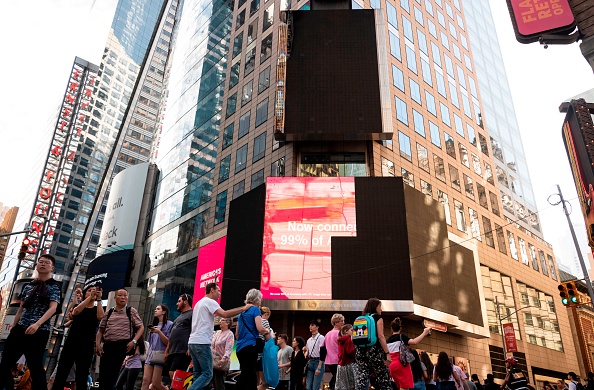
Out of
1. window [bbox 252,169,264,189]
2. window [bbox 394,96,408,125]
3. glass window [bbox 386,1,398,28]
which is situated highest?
glass window [bbox 386,1,398,28]

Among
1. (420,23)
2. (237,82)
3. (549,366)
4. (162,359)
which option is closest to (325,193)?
(237,82)

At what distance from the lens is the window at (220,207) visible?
3808 centimetres

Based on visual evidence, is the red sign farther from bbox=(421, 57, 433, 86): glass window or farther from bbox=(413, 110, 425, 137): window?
bbox=(421, 57, 433, 86): glass window

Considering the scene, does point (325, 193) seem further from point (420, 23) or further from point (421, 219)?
point (420, 23)

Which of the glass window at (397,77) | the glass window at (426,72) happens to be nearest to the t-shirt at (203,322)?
the glass window at (397,77)

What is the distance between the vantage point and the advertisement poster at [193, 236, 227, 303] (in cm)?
3477

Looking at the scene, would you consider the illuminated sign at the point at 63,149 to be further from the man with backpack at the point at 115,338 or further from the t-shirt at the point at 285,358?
the man with backpack at the point at 115,338

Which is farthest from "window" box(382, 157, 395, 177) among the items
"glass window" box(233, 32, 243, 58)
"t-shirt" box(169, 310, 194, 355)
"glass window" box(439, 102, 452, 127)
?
"t-shirt" box(169, 310, 194, 355)

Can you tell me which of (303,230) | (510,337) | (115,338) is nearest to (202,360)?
(115,338)

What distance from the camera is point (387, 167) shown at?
1310 inches

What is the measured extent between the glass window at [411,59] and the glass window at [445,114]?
4.71 metres

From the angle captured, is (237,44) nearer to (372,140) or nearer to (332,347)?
(372,140)

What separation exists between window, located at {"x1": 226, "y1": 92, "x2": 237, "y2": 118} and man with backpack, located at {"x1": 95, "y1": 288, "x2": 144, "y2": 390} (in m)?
35.8

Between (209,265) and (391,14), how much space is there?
1096 inches
